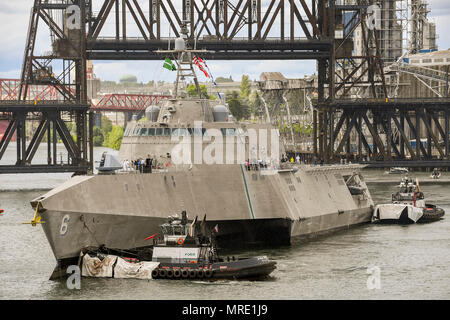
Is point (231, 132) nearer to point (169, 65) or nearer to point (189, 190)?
point (189, 190)

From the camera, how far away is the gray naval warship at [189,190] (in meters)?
38.6

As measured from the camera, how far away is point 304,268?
133 ft

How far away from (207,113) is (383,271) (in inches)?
530

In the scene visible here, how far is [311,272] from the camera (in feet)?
130

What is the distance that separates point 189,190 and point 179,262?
729 centimetres

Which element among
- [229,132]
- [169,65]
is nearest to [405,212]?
[229,132]

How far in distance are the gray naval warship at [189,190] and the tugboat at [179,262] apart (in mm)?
1787

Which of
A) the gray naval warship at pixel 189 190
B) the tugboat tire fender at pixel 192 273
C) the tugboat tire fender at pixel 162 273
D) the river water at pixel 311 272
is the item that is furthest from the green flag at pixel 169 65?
the tugboat tire fender at pixel 192 273

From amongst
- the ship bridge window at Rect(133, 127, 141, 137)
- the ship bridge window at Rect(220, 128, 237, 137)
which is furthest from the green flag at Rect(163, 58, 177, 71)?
the ship bridge window at Rect(220, 128, 237, 137)

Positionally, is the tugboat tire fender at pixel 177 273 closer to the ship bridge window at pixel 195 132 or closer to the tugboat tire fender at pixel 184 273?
the tugboat tire fender at pixel 184 273

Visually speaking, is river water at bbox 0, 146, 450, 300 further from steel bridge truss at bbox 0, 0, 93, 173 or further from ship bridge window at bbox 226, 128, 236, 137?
steel bridge truss at bbox 0, 0, 93, 173

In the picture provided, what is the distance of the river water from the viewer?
3522 centimetres

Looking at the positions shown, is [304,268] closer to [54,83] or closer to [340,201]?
[340,201]
